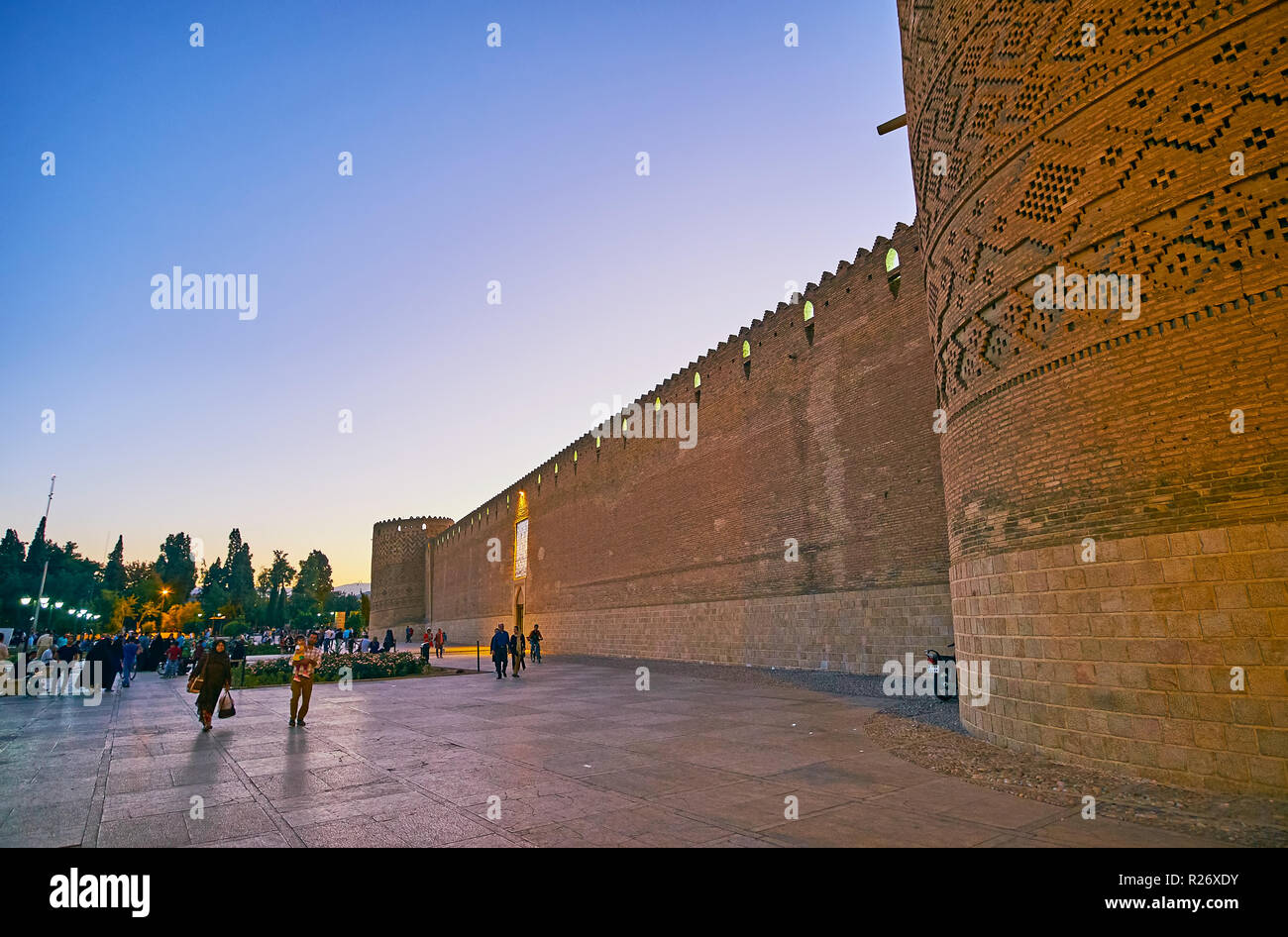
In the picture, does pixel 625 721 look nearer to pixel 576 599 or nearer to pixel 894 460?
pixel 894 460

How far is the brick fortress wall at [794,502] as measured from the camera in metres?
14.7

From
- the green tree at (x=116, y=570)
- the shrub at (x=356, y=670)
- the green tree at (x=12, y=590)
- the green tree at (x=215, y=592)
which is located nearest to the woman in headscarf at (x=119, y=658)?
the shrub at (x=356, y=670)

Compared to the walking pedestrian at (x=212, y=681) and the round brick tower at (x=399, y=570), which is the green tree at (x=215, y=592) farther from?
the walking pedestrian at (x=212, y=681)

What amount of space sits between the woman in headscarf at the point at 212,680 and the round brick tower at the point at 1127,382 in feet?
34.0

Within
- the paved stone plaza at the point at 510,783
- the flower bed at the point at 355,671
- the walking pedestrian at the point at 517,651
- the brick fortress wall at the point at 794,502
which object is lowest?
the flower bed at the point at 355,671

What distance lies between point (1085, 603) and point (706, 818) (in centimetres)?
422

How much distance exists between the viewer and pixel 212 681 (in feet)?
34.1

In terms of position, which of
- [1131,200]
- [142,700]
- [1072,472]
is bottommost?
[142,700]

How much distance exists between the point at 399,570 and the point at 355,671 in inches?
1711

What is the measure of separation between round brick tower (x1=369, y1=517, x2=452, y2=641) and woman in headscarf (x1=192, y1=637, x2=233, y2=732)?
174 ft

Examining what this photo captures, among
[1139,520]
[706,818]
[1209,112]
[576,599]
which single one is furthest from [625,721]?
[576,599]

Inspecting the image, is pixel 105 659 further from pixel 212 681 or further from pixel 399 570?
pixel 399 570

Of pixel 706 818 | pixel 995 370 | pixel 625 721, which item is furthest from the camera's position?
pixel 625 721
